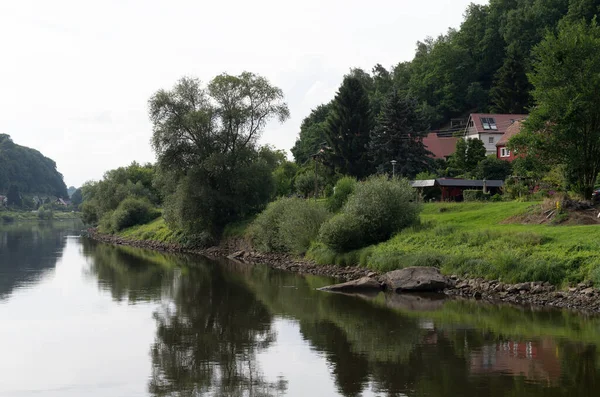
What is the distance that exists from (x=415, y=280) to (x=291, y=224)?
15.9 meters

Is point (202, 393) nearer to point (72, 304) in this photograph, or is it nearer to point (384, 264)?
point (72, 304)

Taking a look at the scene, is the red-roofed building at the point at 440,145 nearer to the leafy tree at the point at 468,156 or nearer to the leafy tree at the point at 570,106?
the leafy tree at the point at 468,156

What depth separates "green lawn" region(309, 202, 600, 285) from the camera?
100 feet

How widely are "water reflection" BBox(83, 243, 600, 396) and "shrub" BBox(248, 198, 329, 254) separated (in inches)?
428

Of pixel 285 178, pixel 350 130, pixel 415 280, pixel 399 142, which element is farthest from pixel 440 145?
pixel 415 280

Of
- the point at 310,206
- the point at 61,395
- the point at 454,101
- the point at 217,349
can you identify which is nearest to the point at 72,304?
the point at 217,349

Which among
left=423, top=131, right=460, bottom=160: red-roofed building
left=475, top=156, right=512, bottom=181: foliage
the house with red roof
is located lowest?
left=475, top=156, right=512, bottom=181: foliage

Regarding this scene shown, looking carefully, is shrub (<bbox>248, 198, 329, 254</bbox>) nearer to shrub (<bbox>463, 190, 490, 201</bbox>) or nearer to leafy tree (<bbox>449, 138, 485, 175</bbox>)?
shrub (<bbox>463, 190, 490, 201</bbox>)

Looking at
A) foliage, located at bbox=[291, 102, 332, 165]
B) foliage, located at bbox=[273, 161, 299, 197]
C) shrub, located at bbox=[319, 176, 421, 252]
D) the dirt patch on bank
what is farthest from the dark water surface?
foliage, located at bbox=[291, 102, 332, 165]

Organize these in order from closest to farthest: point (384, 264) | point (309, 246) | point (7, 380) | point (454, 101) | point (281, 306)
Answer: point (7, 380), point (281, 306), point (384, 264), point (309, 246), point (454, 101)

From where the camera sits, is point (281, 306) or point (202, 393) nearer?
point (202, 393)

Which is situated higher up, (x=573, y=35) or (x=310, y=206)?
(x=573, y=35)

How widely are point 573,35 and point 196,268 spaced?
30.7 m

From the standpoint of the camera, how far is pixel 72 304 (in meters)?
34.3
